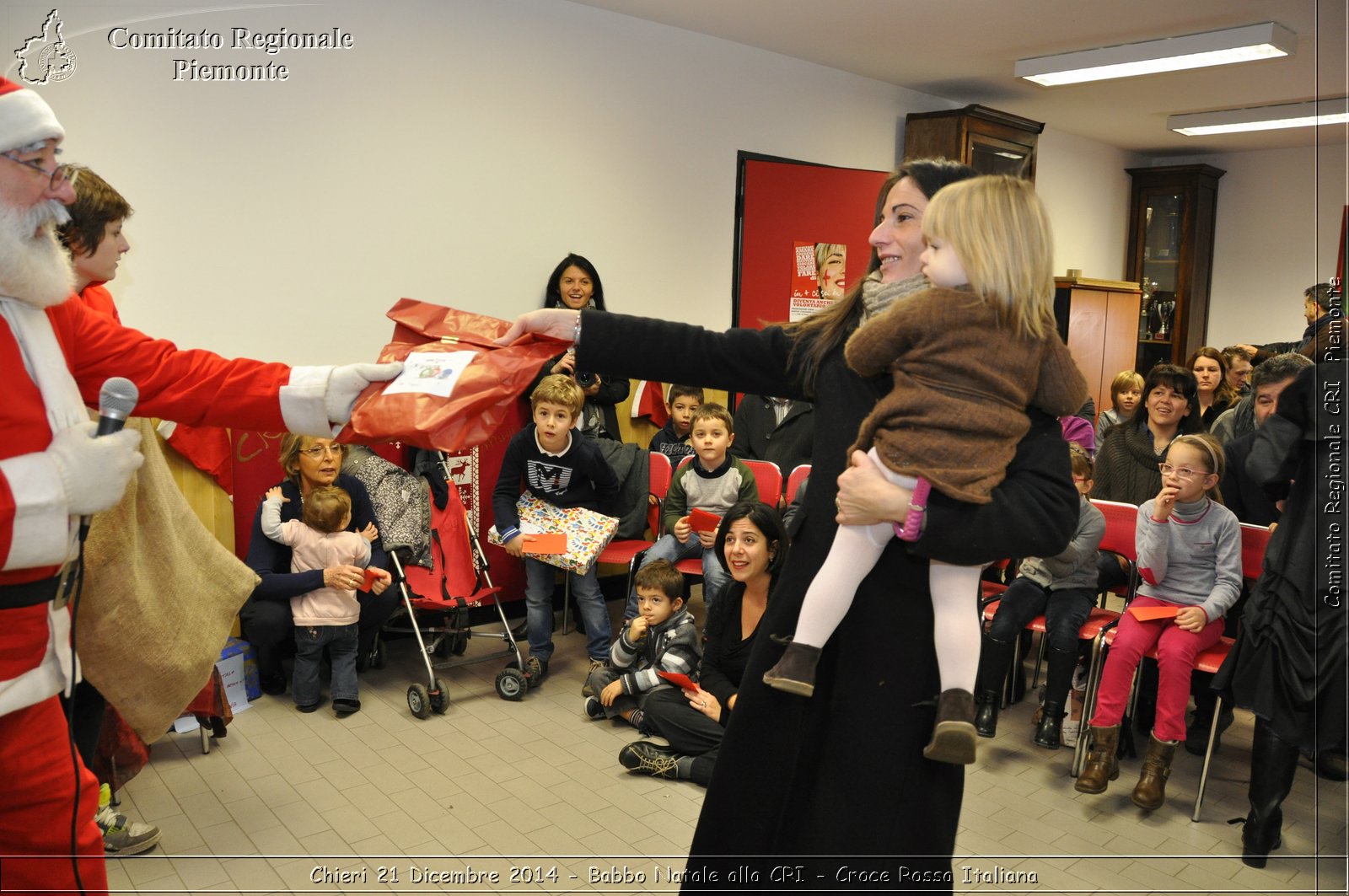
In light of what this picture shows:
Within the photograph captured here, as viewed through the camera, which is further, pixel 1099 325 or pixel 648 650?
pixel 1099 325

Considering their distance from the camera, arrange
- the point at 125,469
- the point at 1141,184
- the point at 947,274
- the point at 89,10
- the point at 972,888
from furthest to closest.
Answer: the point at 1141,184 → the point at 89,10 → the point at 972,888 → the point at 125,469 → the point at 947,274

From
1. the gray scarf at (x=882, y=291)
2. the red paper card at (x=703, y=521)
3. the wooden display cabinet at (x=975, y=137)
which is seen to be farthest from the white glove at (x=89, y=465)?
the wooden display cabinet at (x=975, y=137)

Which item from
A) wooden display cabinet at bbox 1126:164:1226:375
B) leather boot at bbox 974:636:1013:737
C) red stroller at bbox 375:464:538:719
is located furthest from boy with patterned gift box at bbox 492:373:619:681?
wooden display cabinet at bbox 1126:164:1226:375

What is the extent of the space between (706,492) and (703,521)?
24 centimetres

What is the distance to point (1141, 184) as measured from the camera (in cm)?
1071

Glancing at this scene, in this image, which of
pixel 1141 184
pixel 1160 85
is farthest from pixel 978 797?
pixel 1141 184

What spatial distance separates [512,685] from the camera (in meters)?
4.37

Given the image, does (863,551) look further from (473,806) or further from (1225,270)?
(1225,270)

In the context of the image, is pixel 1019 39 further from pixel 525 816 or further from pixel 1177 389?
pixel 525 816

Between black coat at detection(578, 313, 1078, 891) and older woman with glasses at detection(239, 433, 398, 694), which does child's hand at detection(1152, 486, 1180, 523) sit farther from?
older woman with glasses at detection(239, 433, 398, 694)

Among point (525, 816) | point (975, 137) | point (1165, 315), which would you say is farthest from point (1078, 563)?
point (1165, 315)

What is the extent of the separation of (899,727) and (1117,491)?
378 centimetres

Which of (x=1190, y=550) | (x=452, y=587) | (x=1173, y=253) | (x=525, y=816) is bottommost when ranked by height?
(x=525, y=816)

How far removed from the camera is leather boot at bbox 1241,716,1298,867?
3.24 m
